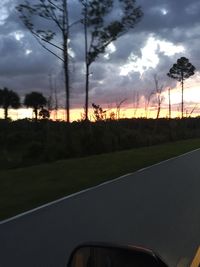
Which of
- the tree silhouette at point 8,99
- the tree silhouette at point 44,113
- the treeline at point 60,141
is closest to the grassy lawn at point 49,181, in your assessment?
the treeline at point 60,141

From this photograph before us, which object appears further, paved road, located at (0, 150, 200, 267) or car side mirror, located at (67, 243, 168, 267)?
paved road, located at (0, 150, 200, 267)

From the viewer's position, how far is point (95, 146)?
39.1 metres

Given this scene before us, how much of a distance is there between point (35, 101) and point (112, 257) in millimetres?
66035

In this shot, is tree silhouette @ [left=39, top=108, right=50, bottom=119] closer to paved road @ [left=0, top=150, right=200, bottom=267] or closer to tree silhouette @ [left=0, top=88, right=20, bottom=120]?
tree silhouette @ [left=0, top=88, right=20, bottom=120]

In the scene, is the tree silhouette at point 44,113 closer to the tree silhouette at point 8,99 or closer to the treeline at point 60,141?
the treeline at point 60,141

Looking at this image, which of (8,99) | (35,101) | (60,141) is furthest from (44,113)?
(60,141)

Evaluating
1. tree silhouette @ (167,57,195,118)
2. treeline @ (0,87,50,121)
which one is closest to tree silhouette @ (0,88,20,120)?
treeline @ (0,87,50,121)

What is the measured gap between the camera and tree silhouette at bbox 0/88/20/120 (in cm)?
6738

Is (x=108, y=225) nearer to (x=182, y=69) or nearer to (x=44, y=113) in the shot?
(x=44, y=113)

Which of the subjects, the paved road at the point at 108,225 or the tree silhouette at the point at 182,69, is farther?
the tree silhouette at the point at 182,69

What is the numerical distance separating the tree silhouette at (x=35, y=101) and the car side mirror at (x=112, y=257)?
64.4 metres

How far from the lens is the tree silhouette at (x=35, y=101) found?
67.8 meters

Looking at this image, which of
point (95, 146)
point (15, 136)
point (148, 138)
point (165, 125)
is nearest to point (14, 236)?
point (95, 146)

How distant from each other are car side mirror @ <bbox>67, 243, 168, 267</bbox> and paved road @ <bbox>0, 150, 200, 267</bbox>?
14.5 feet
